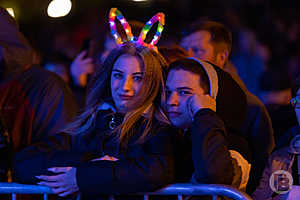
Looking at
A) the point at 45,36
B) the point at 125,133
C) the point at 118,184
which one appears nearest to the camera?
the point at 118,184

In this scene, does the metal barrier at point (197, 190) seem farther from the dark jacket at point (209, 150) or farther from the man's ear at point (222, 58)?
the man's ear at point (222, 58)

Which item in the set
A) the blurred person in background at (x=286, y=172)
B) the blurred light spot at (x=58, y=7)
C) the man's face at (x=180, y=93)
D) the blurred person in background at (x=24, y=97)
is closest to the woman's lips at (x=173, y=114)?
the man's face at (x=180, y=93)

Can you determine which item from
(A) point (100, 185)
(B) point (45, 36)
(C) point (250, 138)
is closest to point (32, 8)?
(B) point (45, 36)

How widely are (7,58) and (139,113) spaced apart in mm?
1255

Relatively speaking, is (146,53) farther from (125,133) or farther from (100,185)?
(100,185)

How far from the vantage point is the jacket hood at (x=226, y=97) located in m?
3.17

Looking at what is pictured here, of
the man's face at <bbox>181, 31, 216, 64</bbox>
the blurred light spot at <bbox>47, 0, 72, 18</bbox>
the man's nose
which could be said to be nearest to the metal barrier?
the man's nose

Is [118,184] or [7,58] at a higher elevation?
[7,58]

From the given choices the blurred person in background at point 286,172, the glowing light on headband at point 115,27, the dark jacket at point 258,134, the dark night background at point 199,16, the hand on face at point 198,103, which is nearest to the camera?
the hand on face at point 198,103

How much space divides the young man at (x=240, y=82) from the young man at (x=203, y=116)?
2.07 ft

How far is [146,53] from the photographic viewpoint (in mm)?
3273

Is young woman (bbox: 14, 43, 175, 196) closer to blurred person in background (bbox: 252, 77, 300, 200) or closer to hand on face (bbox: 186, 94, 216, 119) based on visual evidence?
hand on face (bbox: 186, 94, 216, 119)

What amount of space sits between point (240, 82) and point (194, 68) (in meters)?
1.24

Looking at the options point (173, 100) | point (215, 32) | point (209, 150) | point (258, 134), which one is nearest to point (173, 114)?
point (173, 100)
